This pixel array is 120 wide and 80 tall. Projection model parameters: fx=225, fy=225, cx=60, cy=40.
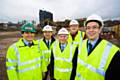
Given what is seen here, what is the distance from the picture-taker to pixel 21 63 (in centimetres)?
390

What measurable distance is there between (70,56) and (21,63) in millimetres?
939

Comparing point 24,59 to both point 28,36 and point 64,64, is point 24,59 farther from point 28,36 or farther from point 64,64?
point 64,64

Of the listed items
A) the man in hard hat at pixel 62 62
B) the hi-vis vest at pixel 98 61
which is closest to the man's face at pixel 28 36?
the man in hard hat at pixel 62 62

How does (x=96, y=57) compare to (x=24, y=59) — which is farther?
(x=24, y=59)

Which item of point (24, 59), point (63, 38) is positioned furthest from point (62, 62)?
point (24, 59)

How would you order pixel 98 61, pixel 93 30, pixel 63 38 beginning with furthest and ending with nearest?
pixel 63 38 → pixel 93 30 → pixel 98 61

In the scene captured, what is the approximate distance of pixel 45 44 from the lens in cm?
606

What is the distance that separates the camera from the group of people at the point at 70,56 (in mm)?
2728

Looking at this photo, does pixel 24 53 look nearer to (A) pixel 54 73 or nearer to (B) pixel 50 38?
(A) pixel 54 73

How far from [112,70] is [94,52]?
334 millimetres

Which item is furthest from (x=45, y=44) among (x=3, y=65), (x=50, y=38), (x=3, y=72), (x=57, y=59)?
(x=3, y=65)

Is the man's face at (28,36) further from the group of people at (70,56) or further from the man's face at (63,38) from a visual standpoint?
the man's face at (63,38)

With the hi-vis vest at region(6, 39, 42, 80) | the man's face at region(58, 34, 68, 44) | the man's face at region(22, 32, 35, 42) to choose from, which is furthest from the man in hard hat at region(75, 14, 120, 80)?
the man's face at region(58, 34, 68, 44)

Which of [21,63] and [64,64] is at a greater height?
[21,63]
